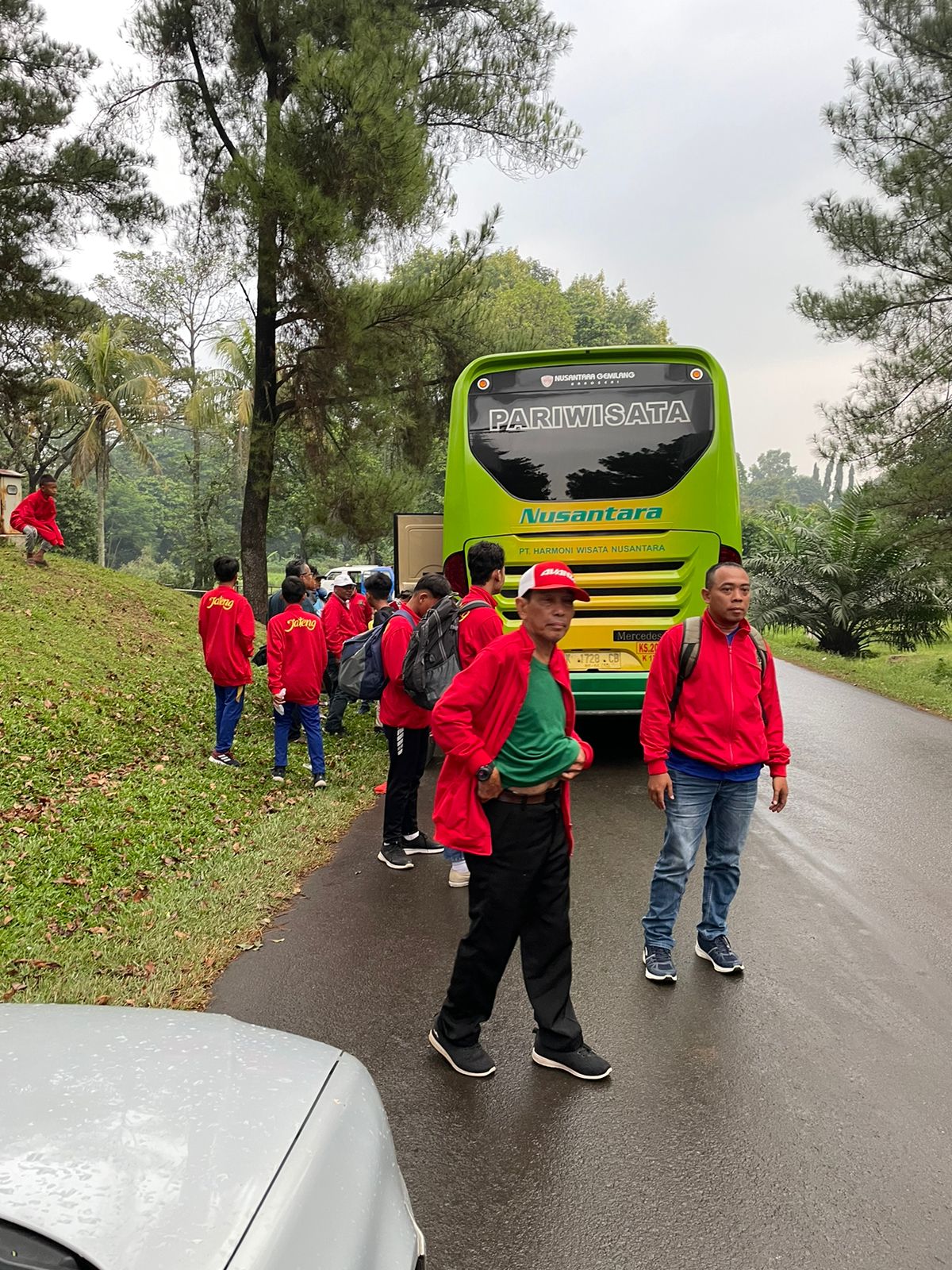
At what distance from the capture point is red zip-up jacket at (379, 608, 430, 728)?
5.93 meters

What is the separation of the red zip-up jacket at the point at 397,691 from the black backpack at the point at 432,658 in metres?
0.18

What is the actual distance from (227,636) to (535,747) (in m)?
5.38

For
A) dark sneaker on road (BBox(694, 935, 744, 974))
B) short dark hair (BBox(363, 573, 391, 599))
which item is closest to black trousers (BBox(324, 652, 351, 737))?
short dark hair (BBox(363, 573, 391, 599))

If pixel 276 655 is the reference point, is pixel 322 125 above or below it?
above

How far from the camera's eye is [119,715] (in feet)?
31.8

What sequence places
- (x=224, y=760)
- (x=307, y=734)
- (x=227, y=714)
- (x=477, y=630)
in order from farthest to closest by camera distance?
(x=227, y=714), (x=224, y=760), (x=307, y=734), (x=477, y=630)

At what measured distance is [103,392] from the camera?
27281 mm

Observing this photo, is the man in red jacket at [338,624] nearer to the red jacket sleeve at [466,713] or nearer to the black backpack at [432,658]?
the black backpack at [432,658]

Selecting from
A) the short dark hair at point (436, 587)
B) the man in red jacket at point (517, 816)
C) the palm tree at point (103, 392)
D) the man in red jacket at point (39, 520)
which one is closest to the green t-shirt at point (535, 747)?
the man in red jacket at point (517, 816)

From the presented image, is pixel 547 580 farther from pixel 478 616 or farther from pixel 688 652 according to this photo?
pixel 478 616

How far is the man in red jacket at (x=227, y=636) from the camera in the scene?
8148 millimetres

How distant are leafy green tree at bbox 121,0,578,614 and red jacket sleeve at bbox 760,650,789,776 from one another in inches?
522

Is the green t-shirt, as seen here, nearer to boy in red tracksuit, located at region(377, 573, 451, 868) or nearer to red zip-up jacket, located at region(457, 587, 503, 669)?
red zip-up jacket, located at region(457, 587, 503, 669)

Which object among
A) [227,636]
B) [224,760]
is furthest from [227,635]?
[224,760]
